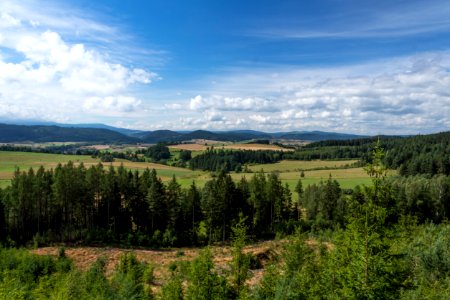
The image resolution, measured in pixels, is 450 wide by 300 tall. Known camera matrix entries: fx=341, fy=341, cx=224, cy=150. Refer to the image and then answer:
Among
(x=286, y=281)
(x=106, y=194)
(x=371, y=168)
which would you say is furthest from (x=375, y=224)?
(x=106, y=194)

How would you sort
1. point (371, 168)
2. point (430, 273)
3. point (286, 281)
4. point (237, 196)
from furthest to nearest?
1. point (237, 196)
2. point (430, 273)
3. point (286, 281)
4. point (371, 168)

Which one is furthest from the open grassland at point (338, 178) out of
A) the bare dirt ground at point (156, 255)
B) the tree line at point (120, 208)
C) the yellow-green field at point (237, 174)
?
the bare dirt ground at point (156, 255)

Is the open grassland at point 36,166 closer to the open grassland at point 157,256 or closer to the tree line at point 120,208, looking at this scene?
the tree line at point 120,208

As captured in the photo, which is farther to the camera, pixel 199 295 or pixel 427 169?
pixel 427 169

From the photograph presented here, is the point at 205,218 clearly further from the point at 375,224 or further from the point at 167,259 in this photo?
the point at 375,224

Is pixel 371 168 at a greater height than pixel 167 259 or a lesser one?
greater

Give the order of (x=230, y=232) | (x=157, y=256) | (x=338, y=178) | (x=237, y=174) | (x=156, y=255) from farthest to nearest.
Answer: (x=237, y=174), (x=338, y=178), (x=230, y=232), (x=156, y=255), (x=157, y=256)

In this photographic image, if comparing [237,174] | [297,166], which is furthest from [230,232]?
[297,166]

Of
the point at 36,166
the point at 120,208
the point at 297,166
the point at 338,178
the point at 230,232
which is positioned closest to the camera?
the point at 230,232

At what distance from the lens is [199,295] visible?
923 inches

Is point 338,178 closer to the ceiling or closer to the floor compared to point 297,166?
closer to the floor

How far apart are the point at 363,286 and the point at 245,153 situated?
183m

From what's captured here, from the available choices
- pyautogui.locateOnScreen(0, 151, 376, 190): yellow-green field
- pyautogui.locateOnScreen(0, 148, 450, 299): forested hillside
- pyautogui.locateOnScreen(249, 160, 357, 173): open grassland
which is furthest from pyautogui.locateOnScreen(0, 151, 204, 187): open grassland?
pyautogui.locateOnScreen(249, 160, 357, 173): open grassland

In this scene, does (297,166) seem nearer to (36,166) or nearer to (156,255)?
(36,166)
